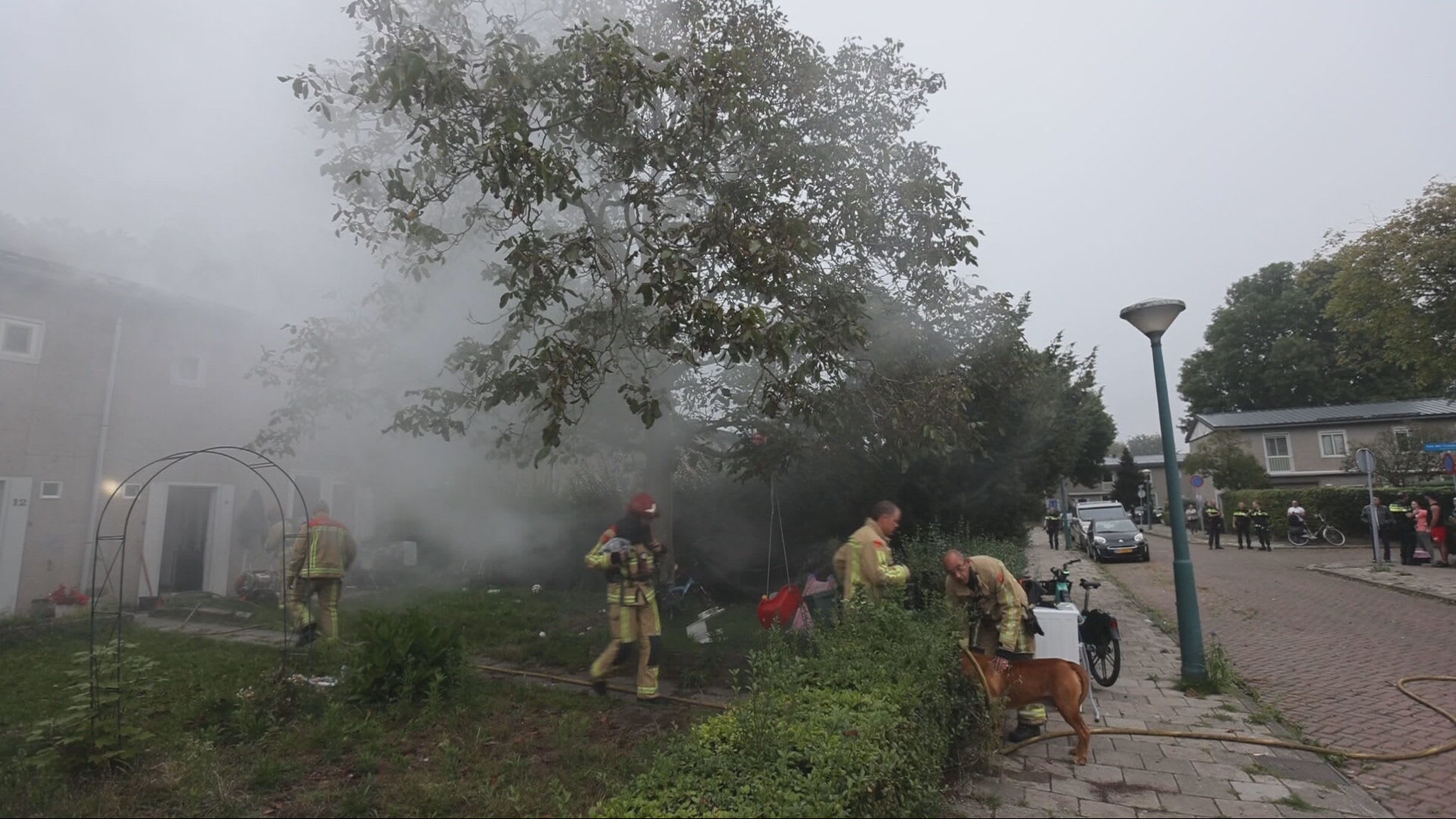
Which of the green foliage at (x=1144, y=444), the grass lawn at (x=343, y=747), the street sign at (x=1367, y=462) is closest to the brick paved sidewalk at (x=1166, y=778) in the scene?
the grass lawn at (x=343, y=747)

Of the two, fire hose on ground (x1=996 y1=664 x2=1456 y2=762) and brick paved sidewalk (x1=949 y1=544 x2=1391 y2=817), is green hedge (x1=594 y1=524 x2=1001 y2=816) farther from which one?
fire hose on ground (x1=996 y1=664 x2=1456 y2=762)

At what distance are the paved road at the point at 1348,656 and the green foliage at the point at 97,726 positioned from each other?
551cm

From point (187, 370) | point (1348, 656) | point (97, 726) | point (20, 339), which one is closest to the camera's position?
point (97, 726)

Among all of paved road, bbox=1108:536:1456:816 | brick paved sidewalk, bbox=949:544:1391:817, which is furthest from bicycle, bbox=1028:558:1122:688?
paved road, bbox=1108:536:1456:816

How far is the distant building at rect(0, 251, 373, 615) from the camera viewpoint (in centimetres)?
802

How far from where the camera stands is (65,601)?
8.17 metres

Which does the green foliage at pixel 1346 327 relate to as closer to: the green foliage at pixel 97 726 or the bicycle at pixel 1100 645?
the bicycle at pixel 1100 645

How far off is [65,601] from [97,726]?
6.57 meters

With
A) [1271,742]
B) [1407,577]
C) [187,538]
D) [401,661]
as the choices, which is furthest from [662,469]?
[1407,577]

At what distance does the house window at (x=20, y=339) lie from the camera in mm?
7898

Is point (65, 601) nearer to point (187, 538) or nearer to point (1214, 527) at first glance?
point (187, 538)

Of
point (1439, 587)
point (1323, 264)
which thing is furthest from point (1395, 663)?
point (1323, 264)

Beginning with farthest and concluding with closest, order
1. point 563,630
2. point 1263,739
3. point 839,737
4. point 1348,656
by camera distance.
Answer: point 563,630, point 1348,656, point 1263,739, point 839,737

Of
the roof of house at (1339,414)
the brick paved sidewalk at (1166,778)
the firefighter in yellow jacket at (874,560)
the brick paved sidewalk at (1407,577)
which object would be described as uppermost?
the roof of house at (1339,414)
